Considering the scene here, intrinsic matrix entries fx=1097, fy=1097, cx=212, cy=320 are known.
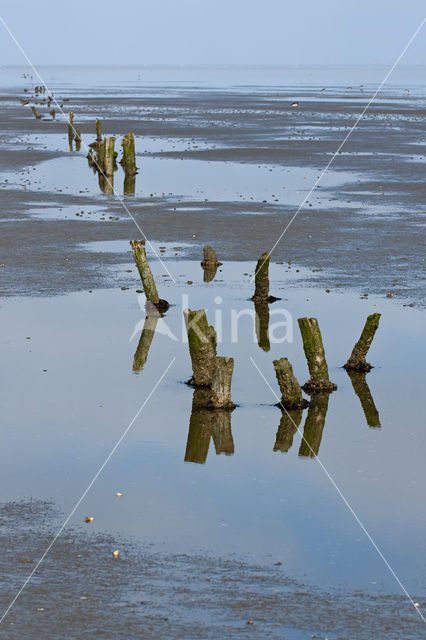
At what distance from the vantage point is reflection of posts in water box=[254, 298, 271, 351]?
1688 cm

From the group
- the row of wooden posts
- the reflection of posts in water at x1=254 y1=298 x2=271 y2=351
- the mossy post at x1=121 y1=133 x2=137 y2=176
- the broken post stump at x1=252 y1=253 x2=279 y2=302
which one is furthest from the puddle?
the mossy post at x1=121 y1=133 x2=137 y2=176

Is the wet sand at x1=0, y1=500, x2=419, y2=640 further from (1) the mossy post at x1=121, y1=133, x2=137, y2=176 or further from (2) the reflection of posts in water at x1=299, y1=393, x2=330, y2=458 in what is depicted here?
(1) the mossy post at x1=121, y1=133, x2=137, y2=176

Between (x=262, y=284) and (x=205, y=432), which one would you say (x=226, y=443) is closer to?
(x=205, y=432)

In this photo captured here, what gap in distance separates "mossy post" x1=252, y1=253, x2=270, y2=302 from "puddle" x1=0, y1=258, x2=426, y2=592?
1.81ft

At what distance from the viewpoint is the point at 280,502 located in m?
10.7

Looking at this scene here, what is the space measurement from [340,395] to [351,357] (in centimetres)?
121

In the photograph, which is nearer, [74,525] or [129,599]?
[129,599]

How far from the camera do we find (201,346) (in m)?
14.3

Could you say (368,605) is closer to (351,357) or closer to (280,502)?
(280,502)

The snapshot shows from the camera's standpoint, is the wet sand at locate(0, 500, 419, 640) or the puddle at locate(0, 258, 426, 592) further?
the puddle at locate(0, 258, 426, 592)

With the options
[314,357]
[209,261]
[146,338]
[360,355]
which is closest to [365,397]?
[314,357]

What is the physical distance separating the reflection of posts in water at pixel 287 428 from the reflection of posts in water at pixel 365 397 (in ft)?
2.77

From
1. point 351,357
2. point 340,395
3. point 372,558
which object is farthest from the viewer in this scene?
point 351,357

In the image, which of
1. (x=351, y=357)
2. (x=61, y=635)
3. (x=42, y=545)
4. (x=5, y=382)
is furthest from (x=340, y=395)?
(x=61, y=635)
